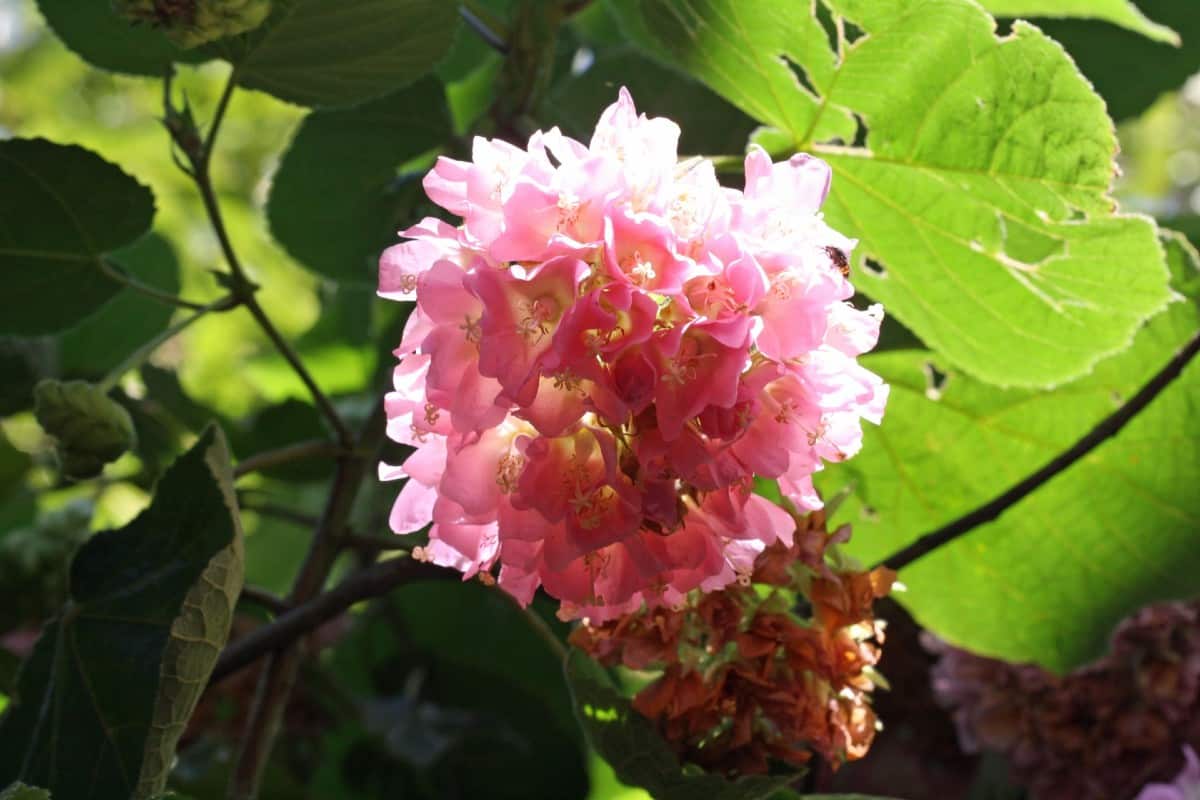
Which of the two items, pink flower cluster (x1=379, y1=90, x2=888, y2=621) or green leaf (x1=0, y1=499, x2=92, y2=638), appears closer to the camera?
pink flower cluster (x1=379, y1=90, x2=888, y2=621)

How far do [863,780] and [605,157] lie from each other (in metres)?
0.92

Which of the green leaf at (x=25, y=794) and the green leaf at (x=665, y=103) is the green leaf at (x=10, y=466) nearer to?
the green leaf at (x=665, y=103)

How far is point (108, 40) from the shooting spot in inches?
34.2

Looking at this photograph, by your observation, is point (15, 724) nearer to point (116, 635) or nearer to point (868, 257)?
point (116, 635)

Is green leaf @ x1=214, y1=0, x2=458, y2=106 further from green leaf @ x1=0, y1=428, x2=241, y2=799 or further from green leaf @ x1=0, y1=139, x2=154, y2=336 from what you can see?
green leaf @ x1=0, y1=428, x2=241, y2=799

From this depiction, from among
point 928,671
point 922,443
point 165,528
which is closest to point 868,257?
point 922,443

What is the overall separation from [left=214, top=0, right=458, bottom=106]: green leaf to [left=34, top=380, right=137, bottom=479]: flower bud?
218 mm

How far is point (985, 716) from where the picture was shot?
1137 mm

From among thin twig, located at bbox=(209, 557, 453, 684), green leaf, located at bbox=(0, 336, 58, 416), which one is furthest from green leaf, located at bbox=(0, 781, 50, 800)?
green leaf, located at bbox=(0, 336, 58, 416)

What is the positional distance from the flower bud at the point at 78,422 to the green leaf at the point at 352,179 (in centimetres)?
32

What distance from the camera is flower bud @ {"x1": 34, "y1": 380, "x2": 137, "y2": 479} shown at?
80 cm

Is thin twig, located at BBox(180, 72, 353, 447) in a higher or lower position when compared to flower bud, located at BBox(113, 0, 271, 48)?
lower

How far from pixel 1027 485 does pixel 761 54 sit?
28cm

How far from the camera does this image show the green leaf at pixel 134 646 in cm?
66
